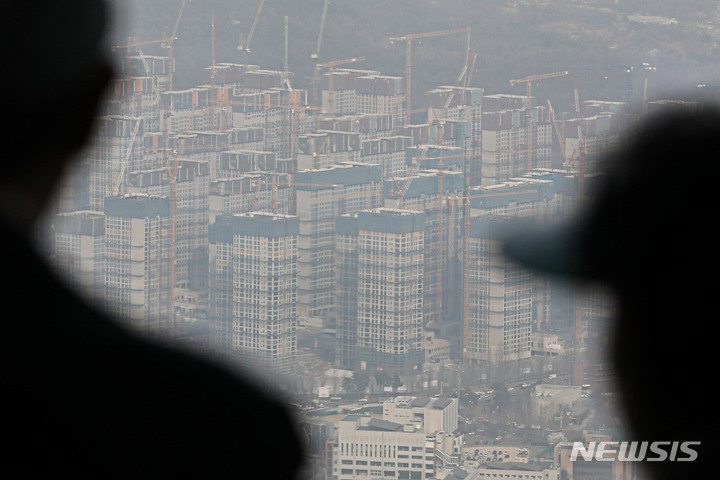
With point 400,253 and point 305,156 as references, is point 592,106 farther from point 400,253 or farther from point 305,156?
point 400,253

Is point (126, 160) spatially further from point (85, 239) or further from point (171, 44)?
point (171, 44)

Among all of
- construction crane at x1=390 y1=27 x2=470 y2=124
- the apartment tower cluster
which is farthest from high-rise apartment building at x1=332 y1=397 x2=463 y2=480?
construction crane at x1=390 y1=27 x2=470 y2=124

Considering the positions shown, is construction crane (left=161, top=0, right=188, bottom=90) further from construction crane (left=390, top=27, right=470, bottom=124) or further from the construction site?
construction crane (left=390, top=27, right=470, bottom=124)

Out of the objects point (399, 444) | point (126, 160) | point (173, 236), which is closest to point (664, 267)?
point (399, 444)

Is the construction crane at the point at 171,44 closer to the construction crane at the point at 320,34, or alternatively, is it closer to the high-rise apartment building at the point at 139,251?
A: the construction crane at the point at 320,34

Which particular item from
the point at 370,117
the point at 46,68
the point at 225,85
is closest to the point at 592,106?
the point at 370,117
